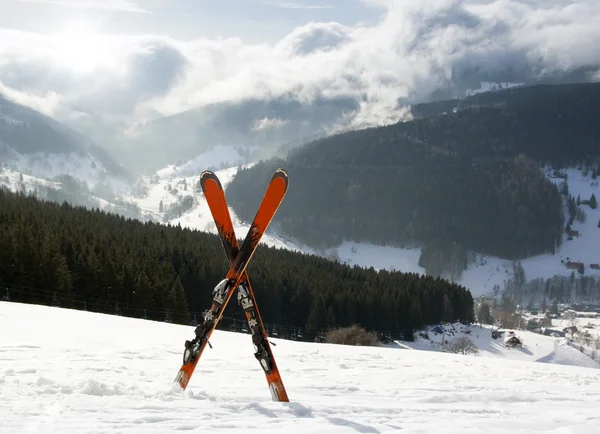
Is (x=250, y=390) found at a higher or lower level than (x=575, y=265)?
lower

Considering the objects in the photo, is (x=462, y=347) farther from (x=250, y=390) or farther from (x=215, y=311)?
(x=215, y=311)

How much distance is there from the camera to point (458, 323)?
7325cm

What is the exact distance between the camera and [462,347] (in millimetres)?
59812

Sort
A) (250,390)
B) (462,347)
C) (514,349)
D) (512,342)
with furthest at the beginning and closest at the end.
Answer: (512,342)
(514,349)
(462,347)
(250,390)

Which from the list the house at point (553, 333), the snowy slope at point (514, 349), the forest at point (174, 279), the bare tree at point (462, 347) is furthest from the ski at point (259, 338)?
the house at point (553, 333)

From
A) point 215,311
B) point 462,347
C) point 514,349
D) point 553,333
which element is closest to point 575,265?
point 553,333

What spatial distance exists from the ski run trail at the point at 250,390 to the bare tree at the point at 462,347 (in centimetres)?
4376

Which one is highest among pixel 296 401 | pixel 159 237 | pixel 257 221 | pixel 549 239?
pixel 549 239

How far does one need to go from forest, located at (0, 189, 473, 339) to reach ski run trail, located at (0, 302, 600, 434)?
715 inches

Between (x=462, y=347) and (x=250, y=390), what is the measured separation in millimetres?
53628

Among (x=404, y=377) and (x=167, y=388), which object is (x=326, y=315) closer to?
(x=404, y=377)

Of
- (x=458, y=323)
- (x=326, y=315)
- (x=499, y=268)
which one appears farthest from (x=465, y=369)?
(x=499, y=268)

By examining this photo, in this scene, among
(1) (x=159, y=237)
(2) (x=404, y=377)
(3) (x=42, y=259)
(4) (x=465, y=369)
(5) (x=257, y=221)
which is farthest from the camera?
(1) (x=159, y=237)

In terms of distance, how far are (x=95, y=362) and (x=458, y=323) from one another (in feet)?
220
